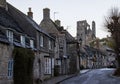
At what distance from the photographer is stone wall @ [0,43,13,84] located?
80.9 ft

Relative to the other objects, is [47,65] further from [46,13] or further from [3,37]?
[3,37]

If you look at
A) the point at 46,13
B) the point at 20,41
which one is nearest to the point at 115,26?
the point at 46,13

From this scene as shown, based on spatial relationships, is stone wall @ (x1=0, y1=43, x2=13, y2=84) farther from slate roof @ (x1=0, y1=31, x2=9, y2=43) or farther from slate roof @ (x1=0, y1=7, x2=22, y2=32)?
slate roof @ (x1=0, y1=7, x2=22, y2=32)

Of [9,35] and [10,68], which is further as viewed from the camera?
[9,35]

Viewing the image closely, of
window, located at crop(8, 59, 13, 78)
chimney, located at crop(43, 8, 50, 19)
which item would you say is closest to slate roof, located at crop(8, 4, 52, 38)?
window, located at crop(8, 59, 13, 78)

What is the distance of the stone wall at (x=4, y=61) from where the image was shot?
24656 millimetres

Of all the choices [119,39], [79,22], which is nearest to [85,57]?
[79,22]

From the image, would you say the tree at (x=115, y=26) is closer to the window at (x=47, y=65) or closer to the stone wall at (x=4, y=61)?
the window at (x=47, y=65)

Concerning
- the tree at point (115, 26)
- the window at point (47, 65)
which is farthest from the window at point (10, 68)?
the tree at point (115, 26)

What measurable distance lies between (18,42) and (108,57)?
11454cm

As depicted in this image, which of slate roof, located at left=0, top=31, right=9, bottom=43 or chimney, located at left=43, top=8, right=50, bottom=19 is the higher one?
chimney, located at left=43, top=8, right=50, bottom=19

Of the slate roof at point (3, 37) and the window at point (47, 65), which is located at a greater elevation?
the slate roof at point (3, 37)

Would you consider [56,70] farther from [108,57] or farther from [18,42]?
[108,57]

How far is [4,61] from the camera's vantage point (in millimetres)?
25250
